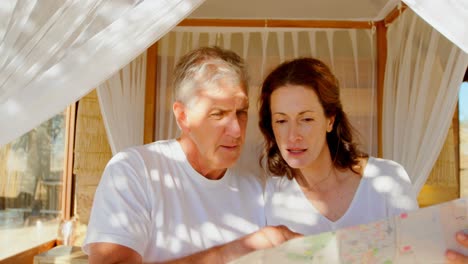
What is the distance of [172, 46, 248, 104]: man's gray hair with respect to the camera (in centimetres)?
189

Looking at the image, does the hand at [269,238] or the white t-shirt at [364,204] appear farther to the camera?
the white t-shirt at [364,204]

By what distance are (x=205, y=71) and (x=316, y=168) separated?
56 centimetres

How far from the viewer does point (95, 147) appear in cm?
410

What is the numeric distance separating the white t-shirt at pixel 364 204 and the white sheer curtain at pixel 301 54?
6.54ft

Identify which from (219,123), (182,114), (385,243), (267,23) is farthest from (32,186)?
(385,243)

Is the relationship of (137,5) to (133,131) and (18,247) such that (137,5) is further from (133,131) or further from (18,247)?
(18,247)

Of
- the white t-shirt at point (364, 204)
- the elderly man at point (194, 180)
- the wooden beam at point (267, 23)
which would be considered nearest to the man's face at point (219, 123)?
the elderly man at point (194, 180)

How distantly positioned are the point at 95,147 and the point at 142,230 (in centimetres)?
253

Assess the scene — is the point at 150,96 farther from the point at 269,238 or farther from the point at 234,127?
the point at 269,238

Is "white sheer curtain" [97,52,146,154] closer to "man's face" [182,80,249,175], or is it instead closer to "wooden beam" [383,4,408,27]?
"man's face" [182,80,249,175]

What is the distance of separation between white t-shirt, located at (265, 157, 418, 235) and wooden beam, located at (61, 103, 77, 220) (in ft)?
9.97

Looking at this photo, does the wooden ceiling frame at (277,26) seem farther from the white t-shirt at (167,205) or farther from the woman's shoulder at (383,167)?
the woman's shoulder at (383,167)

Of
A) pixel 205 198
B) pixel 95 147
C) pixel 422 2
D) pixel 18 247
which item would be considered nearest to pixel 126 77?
pixel 95 147

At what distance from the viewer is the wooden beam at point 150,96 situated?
382cm
